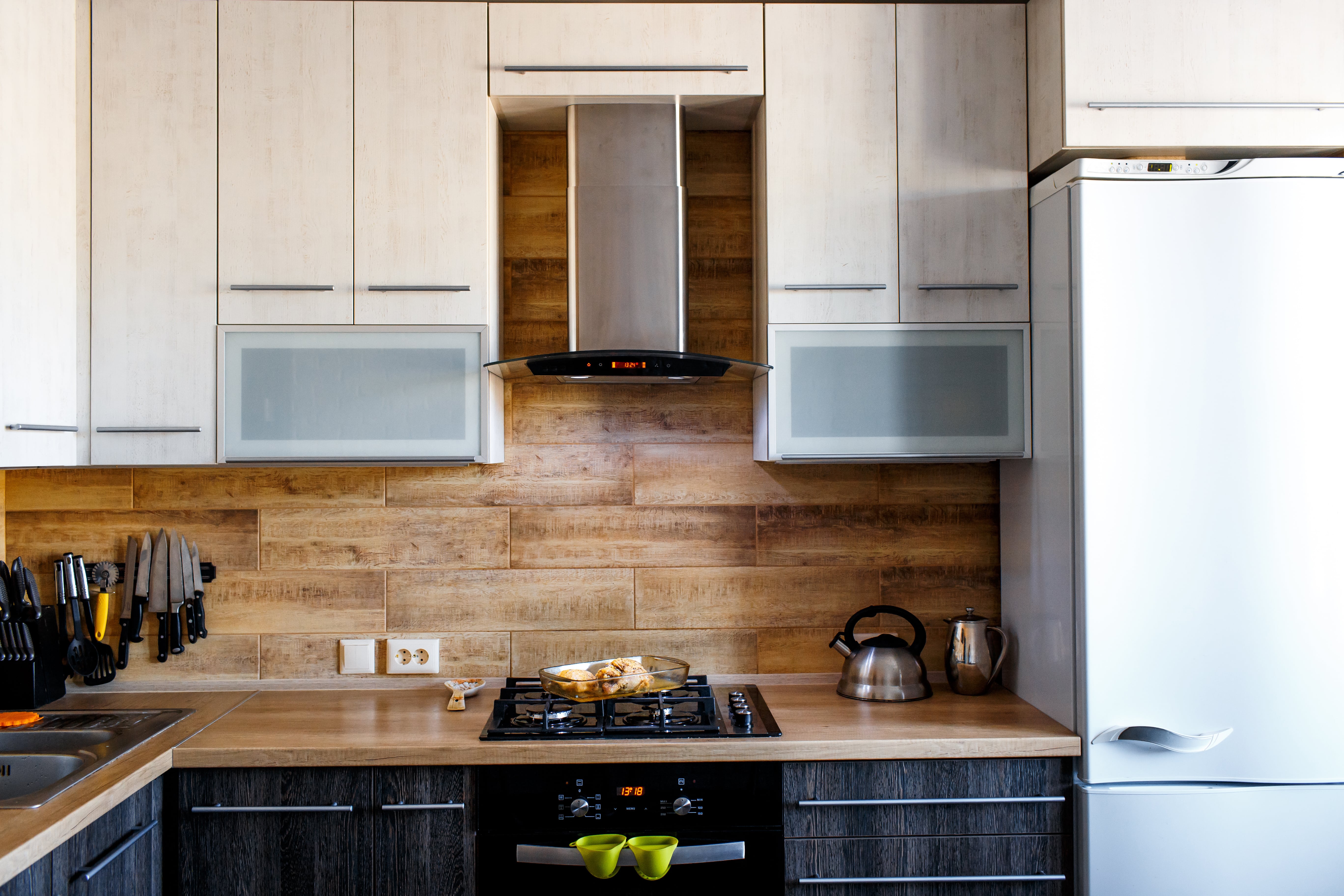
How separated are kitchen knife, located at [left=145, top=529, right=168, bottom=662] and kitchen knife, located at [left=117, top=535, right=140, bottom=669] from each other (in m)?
0.04

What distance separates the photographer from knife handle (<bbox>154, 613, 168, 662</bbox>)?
2268mm

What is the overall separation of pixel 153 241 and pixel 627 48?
1.18 m

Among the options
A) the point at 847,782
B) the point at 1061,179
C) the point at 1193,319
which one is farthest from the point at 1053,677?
the point at 1061,179

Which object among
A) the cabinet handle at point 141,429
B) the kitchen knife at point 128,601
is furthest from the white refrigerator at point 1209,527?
the kitchen knife at point 128,601

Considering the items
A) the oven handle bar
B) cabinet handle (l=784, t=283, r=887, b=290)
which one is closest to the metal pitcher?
the oven handle bar

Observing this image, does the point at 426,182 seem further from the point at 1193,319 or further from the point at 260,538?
the point at 1193,319

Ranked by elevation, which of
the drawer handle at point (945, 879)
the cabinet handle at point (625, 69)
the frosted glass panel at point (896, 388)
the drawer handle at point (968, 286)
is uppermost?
the cabinet handle at point (625, 69)

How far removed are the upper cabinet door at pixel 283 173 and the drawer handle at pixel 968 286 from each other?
1335 millimetres

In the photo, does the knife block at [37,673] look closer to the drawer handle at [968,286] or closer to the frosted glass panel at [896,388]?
the frosted glass panel at [896,388]

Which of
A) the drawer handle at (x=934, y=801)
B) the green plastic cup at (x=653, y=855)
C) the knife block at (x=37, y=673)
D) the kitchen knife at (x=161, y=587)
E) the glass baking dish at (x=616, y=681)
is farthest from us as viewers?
the kitchen knife at (x=161, y=587)

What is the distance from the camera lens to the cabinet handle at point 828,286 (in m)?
2.05

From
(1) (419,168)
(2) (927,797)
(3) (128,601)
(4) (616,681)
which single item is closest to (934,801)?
(2) (927,797)

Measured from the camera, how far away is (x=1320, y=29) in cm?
191

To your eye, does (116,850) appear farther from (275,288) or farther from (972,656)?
(972,656)
